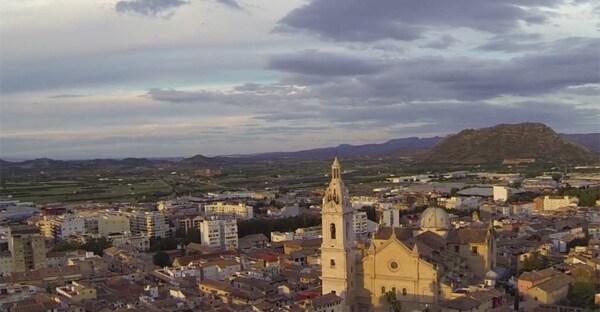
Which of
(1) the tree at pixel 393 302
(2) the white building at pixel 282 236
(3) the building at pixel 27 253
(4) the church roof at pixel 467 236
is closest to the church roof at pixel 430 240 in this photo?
(4) the church roof at pixel 467 236

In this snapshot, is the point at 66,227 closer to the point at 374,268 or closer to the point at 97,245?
the point at 97,245

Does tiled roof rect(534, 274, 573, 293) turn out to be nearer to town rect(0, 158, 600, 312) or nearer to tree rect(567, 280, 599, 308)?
town rect(0, 158, 600, 312)

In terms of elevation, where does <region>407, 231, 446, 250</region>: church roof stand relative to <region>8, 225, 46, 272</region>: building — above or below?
above

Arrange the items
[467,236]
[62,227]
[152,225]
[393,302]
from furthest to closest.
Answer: [152,225], [62,227], [467,236], [393,302]

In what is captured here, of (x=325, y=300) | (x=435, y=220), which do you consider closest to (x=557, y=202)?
(x=435, y=220)

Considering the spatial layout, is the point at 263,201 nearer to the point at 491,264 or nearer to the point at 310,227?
the point at 310,227

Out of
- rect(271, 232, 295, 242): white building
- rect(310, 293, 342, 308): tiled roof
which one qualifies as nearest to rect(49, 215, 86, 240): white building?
rect(271, 232, 295, 242): white building
